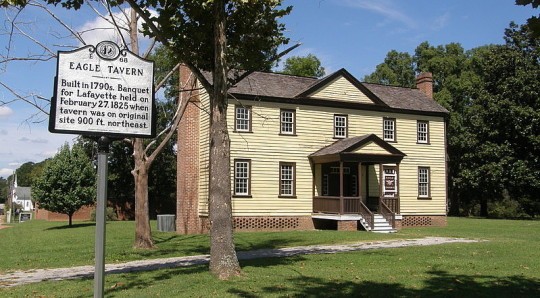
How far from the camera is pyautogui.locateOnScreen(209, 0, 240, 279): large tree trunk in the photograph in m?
10.2

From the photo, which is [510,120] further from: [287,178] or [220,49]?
[220,49]

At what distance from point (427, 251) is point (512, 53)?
3032cm

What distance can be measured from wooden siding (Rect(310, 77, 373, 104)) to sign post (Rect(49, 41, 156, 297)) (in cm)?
2074

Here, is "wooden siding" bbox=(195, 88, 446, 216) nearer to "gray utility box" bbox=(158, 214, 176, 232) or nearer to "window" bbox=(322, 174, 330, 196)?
"window" bbox=(322, 174, 330, 196)

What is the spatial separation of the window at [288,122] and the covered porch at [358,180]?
1624 mm

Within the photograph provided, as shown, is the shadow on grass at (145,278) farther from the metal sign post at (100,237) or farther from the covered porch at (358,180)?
the covered porch at (358,180)

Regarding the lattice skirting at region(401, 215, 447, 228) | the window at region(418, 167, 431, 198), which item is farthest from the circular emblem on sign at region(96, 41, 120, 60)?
the window at region(418, 167, 431, 198)

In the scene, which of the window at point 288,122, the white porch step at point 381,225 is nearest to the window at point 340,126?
the window at point 288,122

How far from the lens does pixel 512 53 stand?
131 feet

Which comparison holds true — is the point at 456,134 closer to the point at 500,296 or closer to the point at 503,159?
the point at 503,159

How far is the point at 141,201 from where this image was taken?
17.3 metres

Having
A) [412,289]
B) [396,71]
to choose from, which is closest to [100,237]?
[412,289]

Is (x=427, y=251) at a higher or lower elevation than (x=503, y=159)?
lower

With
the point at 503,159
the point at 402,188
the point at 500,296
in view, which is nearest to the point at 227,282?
the point at 500,296
